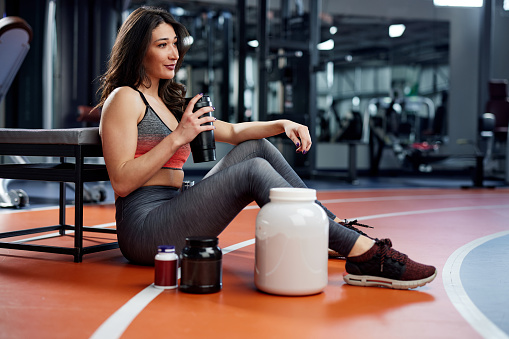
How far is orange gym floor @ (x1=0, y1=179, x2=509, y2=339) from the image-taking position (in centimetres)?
159

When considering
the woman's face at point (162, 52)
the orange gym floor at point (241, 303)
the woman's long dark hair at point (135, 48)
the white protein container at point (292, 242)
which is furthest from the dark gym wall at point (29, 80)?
the white protein container at point (292, 242)

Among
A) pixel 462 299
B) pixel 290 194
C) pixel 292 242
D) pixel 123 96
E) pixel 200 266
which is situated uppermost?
pixel 123 96

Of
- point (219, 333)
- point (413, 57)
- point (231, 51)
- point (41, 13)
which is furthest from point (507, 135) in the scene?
point (219, 333)

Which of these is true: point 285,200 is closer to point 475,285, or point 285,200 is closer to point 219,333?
point 219,333

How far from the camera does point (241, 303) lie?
187cm

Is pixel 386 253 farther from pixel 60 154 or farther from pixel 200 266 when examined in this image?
pixel 60 154

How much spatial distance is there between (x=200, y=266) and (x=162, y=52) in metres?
0.94

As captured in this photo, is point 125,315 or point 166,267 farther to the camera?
point 166,267

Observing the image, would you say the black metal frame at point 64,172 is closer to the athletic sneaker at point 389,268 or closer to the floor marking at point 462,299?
the athletic sneaker at point 389,268

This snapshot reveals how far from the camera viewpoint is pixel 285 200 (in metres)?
1.87

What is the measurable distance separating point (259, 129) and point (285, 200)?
2.49ft

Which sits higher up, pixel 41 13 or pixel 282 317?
pixel 41 13

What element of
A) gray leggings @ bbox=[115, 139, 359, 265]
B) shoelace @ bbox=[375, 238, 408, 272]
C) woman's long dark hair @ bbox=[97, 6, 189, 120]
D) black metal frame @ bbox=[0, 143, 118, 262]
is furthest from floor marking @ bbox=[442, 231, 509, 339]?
black metal frame @ bbox=[0, 143, 118, 262]

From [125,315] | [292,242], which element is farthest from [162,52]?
[125,315]
